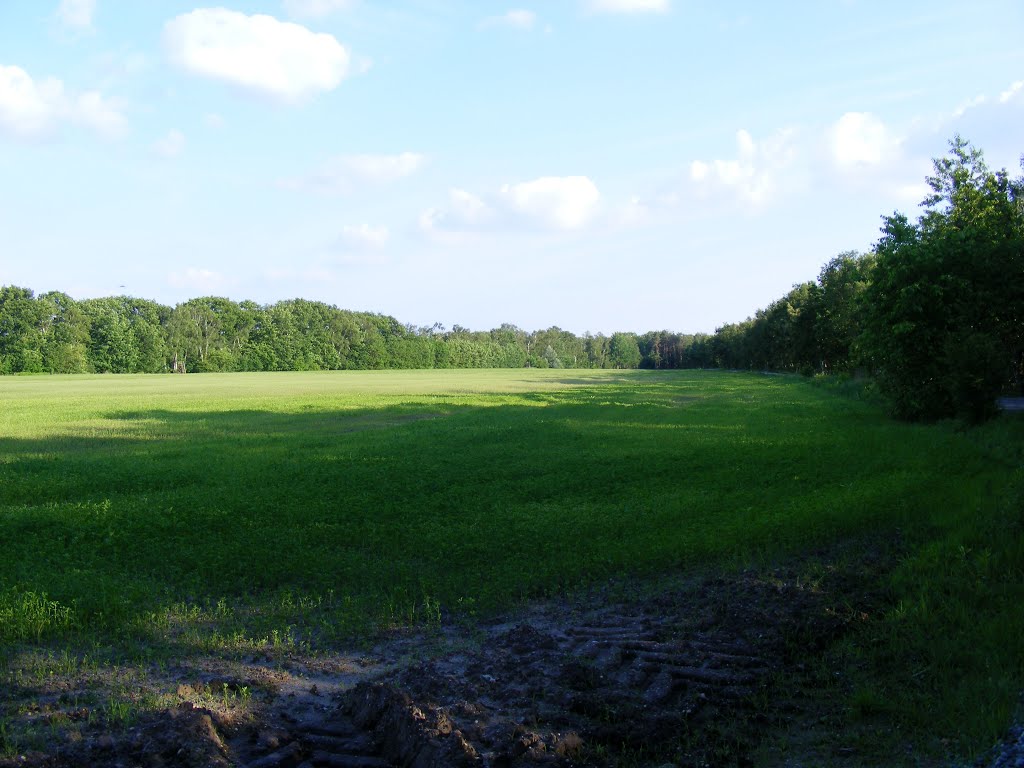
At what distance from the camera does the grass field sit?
282 inches

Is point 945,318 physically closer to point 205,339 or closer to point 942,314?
point 942,314

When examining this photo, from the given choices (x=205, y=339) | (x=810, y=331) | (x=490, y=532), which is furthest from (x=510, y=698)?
(x=205, y=339)

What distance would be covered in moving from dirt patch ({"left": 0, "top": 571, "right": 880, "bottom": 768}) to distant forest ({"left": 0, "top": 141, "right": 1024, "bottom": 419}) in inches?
725

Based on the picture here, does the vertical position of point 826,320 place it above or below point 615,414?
above

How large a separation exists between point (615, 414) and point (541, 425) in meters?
6.68

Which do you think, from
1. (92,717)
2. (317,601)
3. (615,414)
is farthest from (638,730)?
(615,414)

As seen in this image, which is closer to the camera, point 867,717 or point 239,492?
point 867,717

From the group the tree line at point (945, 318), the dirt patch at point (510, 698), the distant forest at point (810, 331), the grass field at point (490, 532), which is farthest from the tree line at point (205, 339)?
the dirt patch at point (510, 698)

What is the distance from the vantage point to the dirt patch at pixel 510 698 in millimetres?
4840

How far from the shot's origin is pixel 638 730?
5.20m

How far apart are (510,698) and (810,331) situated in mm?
67832

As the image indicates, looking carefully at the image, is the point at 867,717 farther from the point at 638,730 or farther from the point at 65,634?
the point at 65,634

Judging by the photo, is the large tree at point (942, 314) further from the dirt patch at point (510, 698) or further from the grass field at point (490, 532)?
the dirt patch at point (510, 698)

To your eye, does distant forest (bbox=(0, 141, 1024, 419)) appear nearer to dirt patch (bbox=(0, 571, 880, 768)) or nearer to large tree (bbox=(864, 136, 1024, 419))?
large tree (bbox=(864, 136, 1024, 419))
